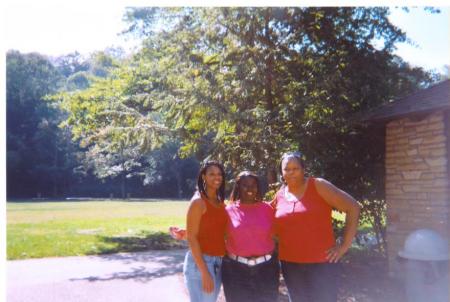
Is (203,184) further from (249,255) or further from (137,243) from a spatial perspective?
(137,243)

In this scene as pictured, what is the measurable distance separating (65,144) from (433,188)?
25886 mm

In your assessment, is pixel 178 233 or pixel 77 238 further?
pixel 77 238

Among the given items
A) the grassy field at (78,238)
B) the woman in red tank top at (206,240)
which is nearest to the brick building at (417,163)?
the grassy field at (78,238)

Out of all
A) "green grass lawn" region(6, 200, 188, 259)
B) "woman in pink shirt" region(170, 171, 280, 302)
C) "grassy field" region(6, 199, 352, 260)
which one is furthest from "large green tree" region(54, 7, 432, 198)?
"green grass lawn" region(6, 200, 188, 259)

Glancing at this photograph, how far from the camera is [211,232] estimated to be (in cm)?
302

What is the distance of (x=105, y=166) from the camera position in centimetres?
2919

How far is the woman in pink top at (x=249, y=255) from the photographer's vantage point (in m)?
2.97

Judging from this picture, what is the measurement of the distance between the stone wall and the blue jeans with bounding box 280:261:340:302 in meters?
2.92

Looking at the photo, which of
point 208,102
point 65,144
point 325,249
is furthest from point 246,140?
point 65,144

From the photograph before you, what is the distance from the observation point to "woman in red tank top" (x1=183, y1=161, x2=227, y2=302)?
2.94m

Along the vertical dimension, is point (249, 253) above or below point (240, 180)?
below

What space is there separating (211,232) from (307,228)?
734mm

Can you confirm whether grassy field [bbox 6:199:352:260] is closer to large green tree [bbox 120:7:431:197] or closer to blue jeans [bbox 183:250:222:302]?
large green tree [bbox 120:7:431:197]

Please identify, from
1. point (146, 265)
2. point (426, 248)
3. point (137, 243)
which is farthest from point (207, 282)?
point (137, 243)
